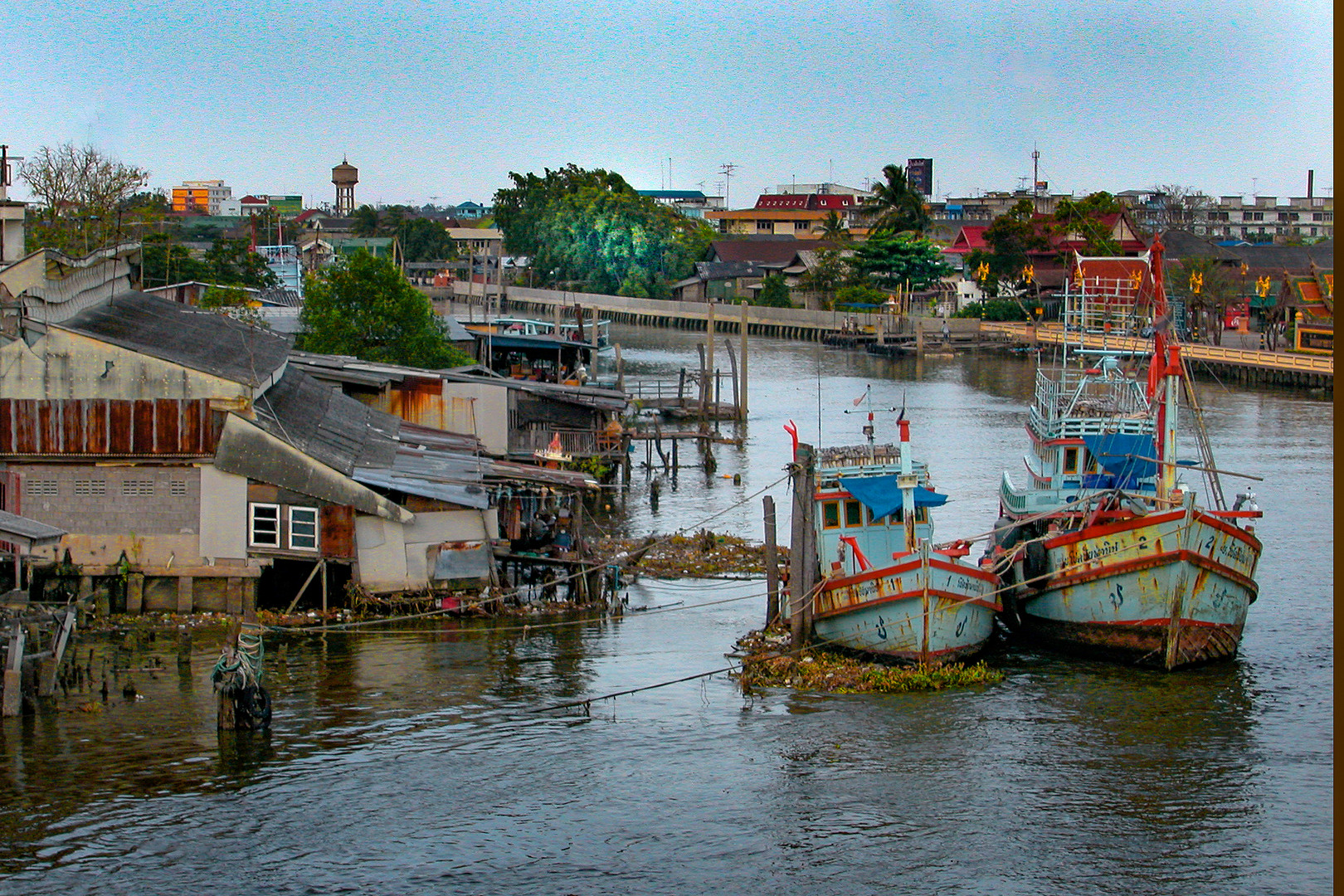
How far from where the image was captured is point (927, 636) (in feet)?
85.3

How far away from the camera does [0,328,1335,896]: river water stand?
1886 cm

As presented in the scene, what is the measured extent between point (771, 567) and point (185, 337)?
14.8 metres

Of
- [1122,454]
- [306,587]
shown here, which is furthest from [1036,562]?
[306,587]

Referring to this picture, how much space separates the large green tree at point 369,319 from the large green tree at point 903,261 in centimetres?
6333

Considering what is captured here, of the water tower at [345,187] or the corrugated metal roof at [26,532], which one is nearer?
the corrugated metal roof at [26,532]

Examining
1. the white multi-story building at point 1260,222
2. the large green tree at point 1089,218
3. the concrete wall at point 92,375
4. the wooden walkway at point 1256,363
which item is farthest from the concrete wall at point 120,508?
the white multi-story building at point 1260,222

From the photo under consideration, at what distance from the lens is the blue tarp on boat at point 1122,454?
97.5ft

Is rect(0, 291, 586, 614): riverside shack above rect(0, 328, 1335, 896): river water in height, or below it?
above

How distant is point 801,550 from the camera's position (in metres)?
26.3

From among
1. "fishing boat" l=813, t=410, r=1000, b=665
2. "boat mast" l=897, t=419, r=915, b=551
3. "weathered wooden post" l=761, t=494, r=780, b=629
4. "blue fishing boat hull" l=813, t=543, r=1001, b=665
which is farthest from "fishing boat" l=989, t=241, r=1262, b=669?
"weathered wooden post" l=761, t=494, r=780, b=629

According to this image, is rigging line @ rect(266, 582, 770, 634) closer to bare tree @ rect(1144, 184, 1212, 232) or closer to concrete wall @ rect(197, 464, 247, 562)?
concrete wall @ rect(197, 464, 247, 562)

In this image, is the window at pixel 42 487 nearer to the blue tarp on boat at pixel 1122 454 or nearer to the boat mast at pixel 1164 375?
the blue tarp on boat at pixel 1122 454

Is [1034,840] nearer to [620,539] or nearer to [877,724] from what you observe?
[877,724]

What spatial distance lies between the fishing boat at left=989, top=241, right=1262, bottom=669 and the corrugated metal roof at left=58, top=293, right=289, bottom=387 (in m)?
15.4
